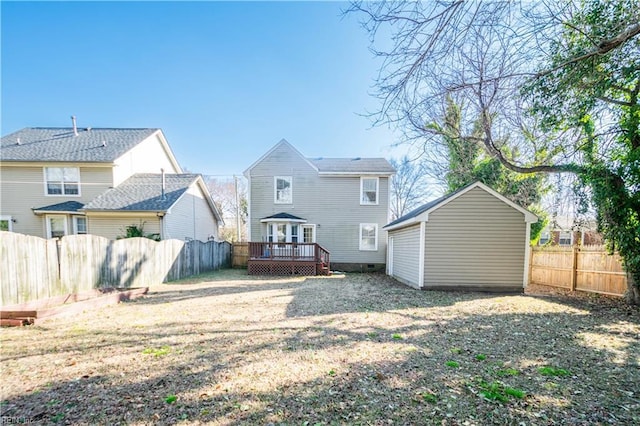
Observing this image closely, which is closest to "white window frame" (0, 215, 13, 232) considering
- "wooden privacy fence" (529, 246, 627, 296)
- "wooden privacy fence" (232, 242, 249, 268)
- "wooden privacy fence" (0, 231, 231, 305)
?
"wooden privacy fence" (0, 231, 231, 305)

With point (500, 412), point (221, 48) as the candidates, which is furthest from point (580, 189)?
point (221, 48)

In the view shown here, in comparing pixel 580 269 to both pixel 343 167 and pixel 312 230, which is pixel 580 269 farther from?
pixel 312 230

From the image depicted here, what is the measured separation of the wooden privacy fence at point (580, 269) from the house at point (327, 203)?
282 inches

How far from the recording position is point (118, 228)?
1290cm

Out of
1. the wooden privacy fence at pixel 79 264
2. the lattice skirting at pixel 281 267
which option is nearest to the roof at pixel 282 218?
the lattice skirting at pixel 281 267

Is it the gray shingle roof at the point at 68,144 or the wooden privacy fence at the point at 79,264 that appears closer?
the wooden privacy fence at the point at 79,264

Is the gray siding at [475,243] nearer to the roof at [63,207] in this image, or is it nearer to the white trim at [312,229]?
the white trim at [312,229]

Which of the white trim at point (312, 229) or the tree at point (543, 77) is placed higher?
the tree at point (543, 77)

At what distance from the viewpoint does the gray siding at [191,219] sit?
1326cm

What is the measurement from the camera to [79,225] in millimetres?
13477

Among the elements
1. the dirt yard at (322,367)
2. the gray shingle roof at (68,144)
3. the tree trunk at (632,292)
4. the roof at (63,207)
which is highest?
the gray shingle roof at (68,144)

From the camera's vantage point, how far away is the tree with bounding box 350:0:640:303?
360 cm

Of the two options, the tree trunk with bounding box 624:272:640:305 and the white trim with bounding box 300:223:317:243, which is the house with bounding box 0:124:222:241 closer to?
the white trim with bounding box 300:223:317:243

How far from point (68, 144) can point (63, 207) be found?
4.23m
